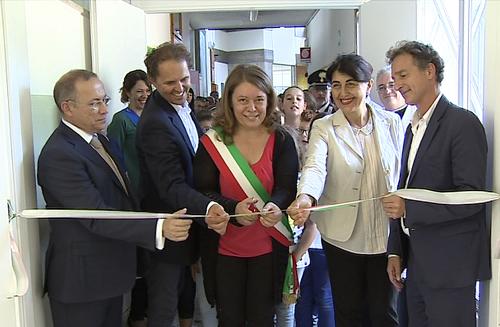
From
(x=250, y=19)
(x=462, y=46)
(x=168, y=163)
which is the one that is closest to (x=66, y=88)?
(x=168, y=163)

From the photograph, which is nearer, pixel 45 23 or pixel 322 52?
pixel 45 23

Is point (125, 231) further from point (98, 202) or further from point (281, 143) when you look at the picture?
point (281, 143)

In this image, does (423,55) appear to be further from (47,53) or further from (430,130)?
(47,53)

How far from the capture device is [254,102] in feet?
6.97

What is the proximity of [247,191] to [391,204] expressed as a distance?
1.93 feet

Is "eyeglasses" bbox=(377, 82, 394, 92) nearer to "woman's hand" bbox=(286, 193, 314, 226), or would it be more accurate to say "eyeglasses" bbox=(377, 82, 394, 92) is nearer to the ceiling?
"woman's hand" bbox=(286, 193, 314, 226)

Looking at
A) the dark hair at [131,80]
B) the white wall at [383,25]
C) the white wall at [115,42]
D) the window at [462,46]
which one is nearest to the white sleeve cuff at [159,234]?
the white wall at [115,42]

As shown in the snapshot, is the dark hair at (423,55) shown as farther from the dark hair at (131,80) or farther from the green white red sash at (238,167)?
the dark hair at (131,80)

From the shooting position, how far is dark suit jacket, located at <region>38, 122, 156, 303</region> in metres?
1.87

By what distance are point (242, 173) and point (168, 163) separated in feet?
1.09

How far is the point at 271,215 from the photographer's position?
2039 millimetres

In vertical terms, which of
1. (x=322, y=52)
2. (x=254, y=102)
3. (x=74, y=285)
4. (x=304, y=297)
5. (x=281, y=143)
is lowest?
(x=304, y=297)

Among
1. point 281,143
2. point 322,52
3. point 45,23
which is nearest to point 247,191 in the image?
point 281,143

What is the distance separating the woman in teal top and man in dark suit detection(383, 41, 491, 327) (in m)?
1.43
